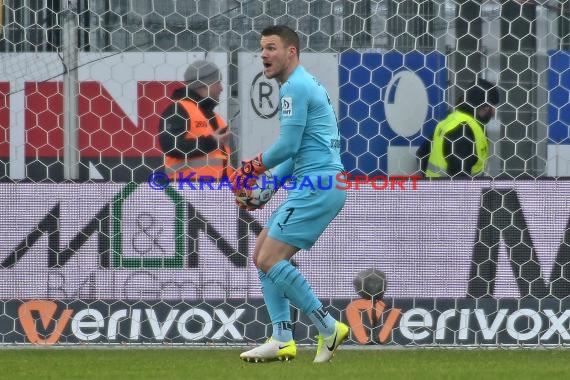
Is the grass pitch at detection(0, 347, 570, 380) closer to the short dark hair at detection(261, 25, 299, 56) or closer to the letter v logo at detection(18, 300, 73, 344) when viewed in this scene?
the letter v logo at detection(18, 300, 73, 344)

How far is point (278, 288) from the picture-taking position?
6289 millimetres

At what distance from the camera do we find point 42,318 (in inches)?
296

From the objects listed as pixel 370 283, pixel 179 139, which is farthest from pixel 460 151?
pixel 179 139

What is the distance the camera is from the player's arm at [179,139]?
735 cm

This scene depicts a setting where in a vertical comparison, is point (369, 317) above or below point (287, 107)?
below

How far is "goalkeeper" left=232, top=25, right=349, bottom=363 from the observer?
20.2ft

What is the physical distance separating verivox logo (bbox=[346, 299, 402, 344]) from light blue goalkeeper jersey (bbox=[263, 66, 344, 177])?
4.54ft

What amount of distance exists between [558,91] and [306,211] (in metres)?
1.93

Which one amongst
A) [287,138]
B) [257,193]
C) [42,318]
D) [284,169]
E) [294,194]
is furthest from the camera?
[42,318]

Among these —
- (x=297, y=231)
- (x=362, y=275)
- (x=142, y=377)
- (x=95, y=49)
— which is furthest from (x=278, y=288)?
(x=95, y=49)

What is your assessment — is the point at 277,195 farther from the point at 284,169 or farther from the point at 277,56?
the point at 277,56

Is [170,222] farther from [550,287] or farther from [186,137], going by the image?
[550,287]

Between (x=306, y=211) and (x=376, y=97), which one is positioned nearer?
(x=306, y=211)

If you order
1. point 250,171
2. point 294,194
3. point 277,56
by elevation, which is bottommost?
point 294,194
